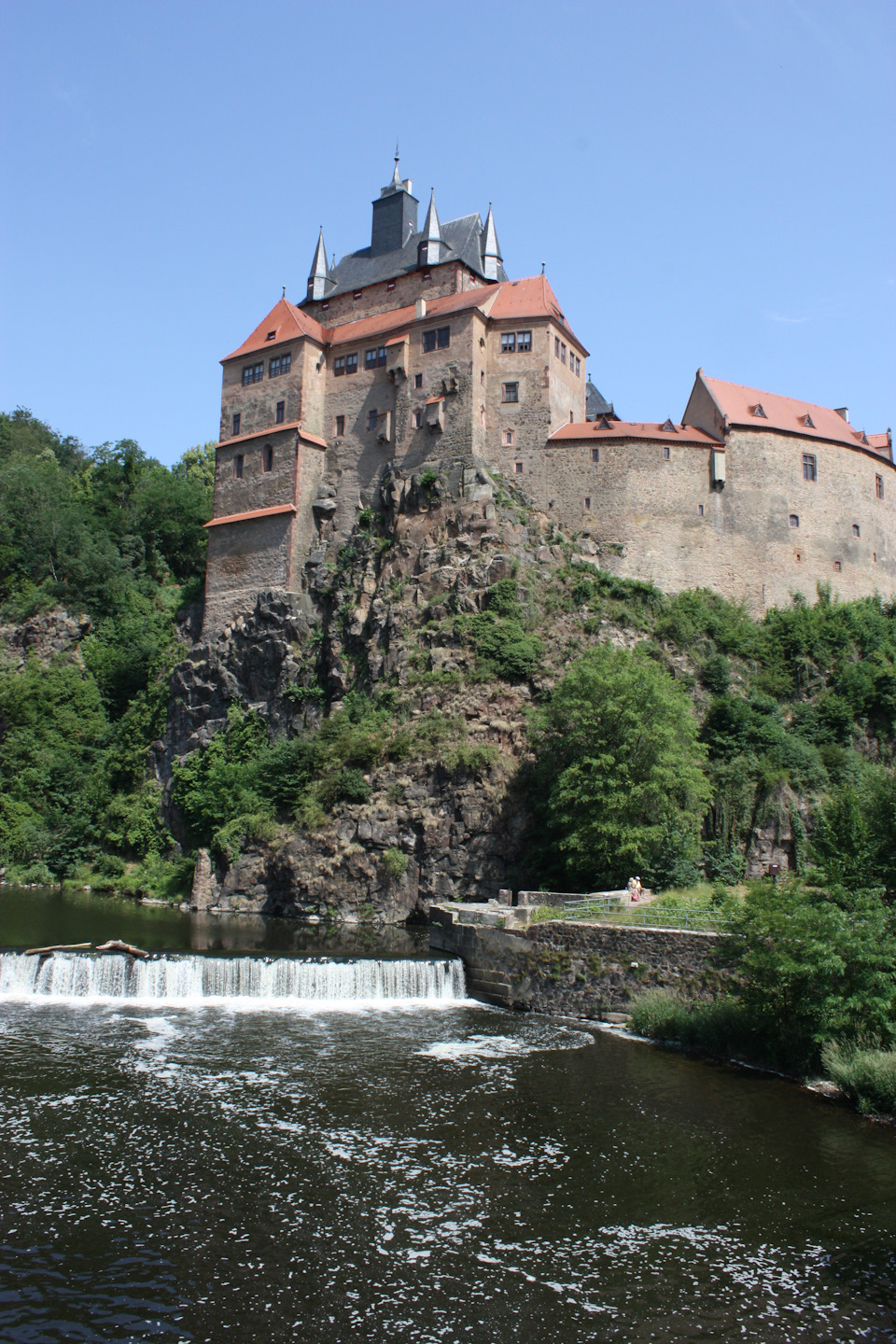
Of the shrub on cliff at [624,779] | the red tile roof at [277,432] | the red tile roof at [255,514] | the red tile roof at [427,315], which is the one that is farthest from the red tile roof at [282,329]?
the shrub on cliff at [624,779]

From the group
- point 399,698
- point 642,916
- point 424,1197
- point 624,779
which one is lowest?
point 424,1197

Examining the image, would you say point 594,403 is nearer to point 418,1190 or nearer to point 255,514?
point 255,514

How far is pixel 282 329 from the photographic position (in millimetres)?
56562

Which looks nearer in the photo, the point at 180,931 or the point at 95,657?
the point at 180,931

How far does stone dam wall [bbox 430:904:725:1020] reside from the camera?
2405cm

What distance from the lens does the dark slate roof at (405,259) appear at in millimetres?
56781

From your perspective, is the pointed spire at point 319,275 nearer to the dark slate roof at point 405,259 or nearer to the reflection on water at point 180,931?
the dark slate roof at point 405,259

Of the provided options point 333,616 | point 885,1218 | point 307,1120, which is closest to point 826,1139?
point 885,1218

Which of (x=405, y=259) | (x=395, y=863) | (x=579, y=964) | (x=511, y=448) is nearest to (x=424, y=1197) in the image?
(x=579, y=964)

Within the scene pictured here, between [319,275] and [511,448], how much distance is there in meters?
18.4

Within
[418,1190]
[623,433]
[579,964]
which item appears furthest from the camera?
[623,433]

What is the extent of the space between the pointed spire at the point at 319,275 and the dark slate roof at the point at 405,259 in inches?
15.0

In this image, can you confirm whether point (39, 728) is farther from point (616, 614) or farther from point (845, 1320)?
point (845, 1320)

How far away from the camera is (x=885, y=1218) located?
47.3ft
